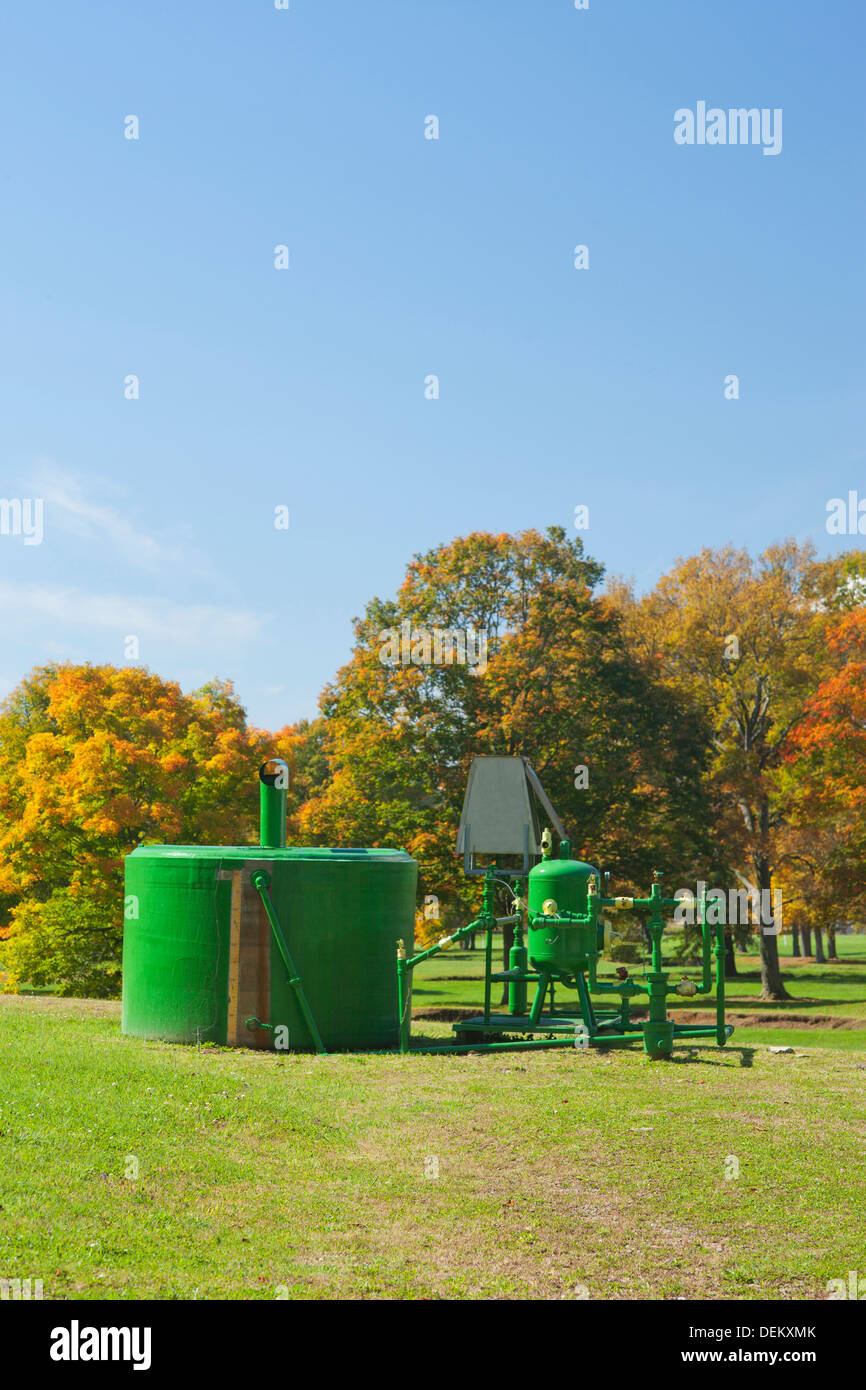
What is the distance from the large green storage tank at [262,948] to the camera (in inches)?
609

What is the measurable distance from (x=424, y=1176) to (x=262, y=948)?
6.61 m

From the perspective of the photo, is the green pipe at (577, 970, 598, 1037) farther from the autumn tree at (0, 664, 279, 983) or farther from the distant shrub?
the distant shrub

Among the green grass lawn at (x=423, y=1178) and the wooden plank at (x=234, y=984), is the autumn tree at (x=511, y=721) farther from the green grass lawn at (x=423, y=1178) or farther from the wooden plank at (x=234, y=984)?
the green grass lawn at (x=423, y=1178)

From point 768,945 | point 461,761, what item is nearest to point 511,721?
point 461,761

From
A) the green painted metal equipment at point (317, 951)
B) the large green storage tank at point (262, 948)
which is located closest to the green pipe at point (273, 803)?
the green painted metal equipment at point (317, 951)

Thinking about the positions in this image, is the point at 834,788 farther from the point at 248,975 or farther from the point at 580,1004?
the point at 248,975


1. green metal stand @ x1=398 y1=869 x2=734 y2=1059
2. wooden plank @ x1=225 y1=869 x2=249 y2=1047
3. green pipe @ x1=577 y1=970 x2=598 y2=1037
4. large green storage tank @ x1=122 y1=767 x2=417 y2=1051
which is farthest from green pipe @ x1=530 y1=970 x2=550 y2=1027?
wooden plank @ x1=225 y1=869 x2=249 y2=1047

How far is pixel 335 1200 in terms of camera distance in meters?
8.46

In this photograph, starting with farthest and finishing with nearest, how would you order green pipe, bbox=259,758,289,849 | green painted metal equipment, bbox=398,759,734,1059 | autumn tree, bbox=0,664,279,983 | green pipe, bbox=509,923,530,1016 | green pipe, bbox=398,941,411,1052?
autumn tree, bbox=0,664,279,983, green pipe, bbox=259,758,289,849, green pipe, bbox=509,923,530,1016, green pipe, bbox=398,941,411,1052, green painted metal equipment, bbox=398,759,734,1059

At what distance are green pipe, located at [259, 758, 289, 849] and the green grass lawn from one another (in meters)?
4.11

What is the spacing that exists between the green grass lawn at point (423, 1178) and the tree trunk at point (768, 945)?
2157 cm

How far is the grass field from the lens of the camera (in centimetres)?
691
